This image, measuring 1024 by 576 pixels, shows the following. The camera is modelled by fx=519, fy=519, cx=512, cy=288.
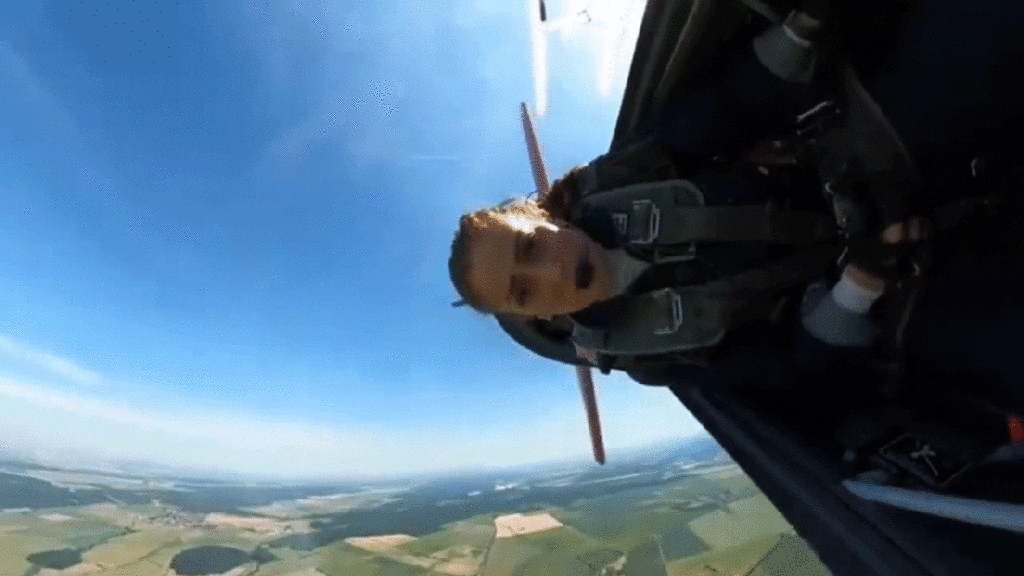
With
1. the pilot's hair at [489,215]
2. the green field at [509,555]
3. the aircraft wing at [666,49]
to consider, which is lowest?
the green field at [509,555]

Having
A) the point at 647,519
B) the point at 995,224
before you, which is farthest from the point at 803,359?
the point at 647,519

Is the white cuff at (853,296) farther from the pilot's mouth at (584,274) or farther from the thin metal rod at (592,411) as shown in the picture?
the thin metal rod at (592,411)

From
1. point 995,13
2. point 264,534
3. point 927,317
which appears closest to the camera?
point 995,13

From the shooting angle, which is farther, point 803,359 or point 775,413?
point 775,413

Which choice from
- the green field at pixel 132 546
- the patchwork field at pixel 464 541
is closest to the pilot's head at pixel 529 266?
the patchwork field at pixel 464 541

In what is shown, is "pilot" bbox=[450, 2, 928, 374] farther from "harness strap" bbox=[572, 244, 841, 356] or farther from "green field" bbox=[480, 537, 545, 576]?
"green field" bbox=[480, 537, 545, 576]

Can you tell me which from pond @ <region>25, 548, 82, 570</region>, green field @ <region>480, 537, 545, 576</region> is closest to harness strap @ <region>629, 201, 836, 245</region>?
green field @ <region>480, 537, 545, 576</region>

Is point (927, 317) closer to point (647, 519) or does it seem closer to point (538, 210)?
point (538, 210)
